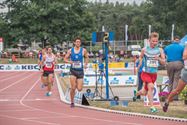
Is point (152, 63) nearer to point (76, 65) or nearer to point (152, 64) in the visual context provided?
point (152, 64)

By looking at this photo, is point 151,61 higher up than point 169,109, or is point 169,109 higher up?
point 151,61

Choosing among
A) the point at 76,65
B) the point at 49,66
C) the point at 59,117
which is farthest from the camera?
the point at 49,66

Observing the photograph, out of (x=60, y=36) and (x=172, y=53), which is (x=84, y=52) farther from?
(x=60, y=36)

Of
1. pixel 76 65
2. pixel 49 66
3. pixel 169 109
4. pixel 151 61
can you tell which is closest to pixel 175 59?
pixel 169 109

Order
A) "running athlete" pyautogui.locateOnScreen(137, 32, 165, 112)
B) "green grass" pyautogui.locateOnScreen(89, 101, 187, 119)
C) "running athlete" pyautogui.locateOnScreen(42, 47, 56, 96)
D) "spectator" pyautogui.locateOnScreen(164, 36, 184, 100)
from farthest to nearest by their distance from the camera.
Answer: "running athlete" pyautogui.locateOnScreen(42, 47, 56, 96) → "spectator" pyautogui.locateOnScreen(164, 36, 184, 100) → "running athlete" pyautogui.locateOnScreen(137, 32, 165, 112) → "green grass" pyautogui.locateOnScreen(89, 101, 187, 119)

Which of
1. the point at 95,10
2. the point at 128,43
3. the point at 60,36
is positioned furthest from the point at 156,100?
the point at 95,10

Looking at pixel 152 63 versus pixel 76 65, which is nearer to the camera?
pixel 152 63

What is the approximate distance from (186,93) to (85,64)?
2990 mm

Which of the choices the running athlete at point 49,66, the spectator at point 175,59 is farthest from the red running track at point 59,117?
the running athlete at point 49,66

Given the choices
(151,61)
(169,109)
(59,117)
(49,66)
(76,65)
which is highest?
(151,61)

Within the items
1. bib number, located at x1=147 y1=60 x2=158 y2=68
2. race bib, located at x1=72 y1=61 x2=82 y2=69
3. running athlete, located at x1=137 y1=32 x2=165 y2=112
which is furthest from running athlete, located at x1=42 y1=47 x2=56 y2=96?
bib number, located at x1=147 y1=60 x2=158 y2=68

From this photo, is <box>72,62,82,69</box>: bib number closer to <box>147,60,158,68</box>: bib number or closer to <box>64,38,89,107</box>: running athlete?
<box>64,38,89,107</box>: running athlete

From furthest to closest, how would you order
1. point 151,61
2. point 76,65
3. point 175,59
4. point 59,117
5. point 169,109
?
point 76,65 → point 175,59 → point 169,109 → point 151,61 → point 59,117

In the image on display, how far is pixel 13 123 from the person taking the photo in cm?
1062
